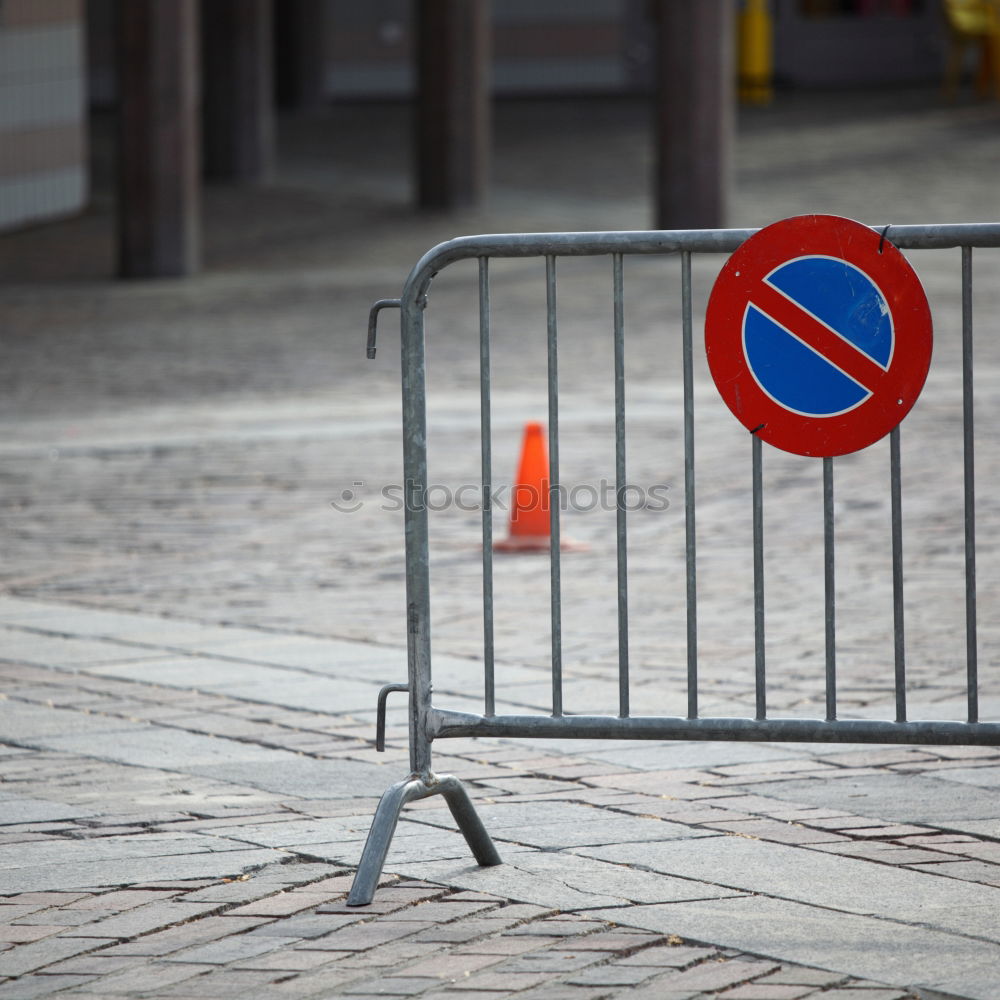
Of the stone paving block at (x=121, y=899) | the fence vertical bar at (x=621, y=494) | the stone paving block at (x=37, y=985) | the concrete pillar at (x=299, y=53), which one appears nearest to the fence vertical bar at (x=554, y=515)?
the fence vertical bar at (x=621, y=494)

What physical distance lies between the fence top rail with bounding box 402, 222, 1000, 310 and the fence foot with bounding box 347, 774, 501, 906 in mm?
962

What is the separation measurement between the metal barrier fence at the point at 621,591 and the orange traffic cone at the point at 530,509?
11.4 ft

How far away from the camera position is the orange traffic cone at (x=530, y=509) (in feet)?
24.8

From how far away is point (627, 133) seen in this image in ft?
91.2

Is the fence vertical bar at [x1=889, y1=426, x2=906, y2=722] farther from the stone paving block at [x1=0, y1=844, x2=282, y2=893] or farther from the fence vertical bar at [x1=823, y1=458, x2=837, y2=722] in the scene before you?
the stone paving block at [x1=0, y1=844, x2=282, y2=893]

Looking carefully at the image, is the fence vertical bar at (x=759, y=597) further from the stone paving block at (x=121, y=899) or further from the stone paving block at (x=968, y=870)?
the stone paving block at (x=121, y=899)

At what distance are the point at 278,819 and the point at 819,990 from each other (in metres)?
1.43

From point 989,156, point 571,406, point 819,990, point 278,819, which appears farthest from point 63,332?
point 989,156

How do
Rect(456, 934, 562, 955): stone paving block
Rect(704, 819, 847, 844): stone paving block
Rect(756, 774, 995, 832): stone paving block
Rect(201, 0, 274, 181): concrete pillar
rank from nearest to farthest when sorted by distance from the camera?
Rect(456, 934, 562, 955): stone paving block, Rect(704, 819, 847, 844): stone paving block, Rect(756, 774, 995, 832): stone paving block, Rect(201, 0, 274, 181): concrete pillar

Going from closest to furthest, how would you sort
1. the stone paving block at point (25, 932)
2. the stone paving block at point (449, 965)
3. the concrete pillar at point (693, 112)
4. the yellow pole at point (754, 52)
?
the stone paving block at point (449, 965) → the stone paving block at point (25, 932) → the concrete pillar at point (693, 112) → the yellow pole at point (754, 52)

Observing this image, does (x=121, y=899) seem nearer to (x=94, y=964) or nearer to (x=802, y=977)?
(x=94, y=964)

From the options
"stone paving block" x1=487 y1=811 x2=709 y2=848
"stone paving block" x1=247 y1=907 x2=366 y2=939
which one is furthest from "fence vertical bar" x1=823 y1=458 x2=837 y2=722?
"stone paving block" x1=247 y1=907 x2=366 y2=939

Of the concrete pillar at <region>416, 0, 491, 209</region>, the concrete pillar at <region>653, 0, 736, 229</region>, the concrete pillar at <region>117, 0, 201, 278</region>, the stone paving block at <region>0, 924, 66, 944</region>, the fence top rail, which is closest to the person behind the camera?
the stone paving block at <region>0, 924, 66, 944</region>

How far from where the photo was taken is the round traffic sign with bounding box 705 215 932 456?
3938mm
